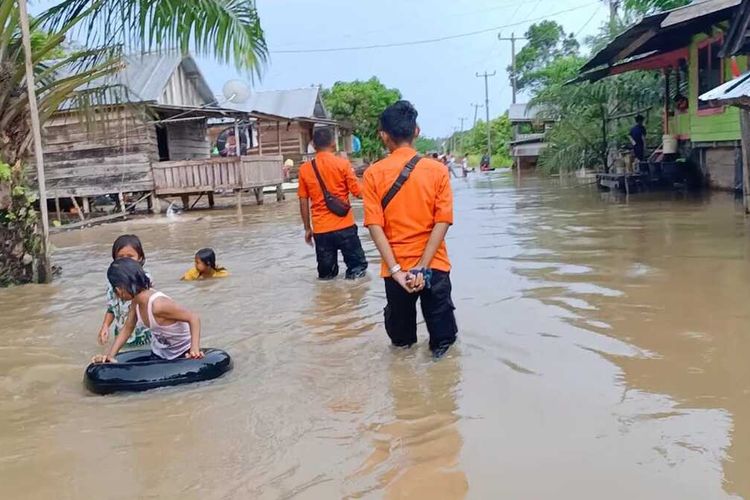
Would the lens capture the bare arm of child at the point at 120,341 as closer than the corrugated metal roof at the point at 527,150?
Yes

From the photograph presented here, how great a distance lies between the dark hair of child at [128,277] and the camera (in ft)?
15.8

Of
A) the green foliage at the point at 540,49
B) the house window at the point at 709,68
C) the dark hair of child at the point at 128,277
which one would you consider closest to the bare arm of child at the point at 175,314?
the dark hair of child at the point at 128,277

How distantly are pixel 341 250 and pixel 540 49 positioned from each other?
2500 inches

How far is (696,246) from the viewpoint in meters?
9.35

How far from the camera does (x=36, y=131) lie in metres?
9.01

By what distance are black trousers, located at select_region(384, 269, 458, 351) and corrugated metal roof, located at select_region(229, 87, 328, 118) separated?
31.5 m

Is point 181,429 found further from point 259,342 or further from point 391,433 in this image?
point 259,342

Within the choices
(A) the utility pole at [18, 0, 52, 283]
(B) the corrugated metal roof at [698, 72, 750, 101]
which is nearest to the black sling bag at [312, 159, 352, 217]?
(A) the utility pole at [18, 0, 52, 283]

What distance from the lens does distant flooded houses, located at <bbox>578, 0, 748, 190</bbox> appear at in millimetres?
13383

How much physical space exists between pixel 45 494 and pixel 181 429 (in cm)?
87

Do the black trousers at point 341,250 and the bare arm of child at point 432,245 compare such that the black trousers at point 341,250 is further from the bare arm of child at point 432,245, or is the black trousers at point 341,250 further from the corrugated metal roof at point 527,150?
the corrugated metal roof at point 527,150

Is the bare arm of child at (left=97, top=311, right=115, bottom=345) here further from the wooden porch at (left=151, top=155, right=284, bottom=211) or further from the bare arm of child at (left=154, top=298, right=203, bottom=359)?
the wooden porch at (left=151, top=155, right=284, bottom=211)

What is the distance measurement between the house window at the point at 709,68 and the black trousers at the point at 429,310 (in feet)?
42.5

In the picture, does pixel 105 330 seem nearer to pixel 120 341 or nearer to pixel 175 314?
pixel 120 341
